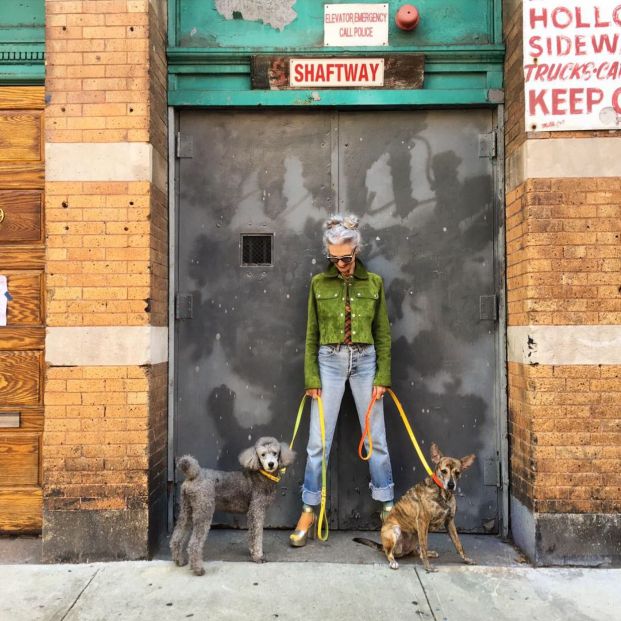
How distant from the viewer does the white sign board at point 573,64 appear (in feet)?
13.4

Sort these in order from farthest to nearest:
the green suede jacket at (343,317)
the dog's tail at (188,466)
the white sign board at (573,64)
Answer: the green suede jacket at (343,317) < the white sign board at (573,64) < the dog's tail at (188,466)

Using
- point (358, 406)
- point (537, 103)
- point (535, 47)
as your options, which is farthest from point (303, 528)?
point (535, 47)

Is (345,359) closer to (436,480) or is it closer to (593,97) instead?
(436,480)

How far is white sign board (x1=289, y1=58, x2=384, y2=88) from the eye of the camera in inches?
181

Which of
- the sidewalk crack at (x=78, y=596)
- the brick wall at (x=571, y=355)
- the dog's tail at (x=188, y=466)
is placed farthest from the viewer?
the brick wall at (x=571, y=355)

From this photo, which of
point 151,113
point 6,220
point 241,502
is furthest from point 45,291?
point 241,502

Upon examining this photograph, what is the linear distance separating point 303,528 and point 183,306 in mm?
1942

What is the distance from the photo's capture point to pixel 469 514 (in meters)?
4.59

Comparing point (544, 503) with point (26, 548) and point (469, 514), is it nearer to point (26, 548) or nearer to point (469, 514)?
point (469, 514)

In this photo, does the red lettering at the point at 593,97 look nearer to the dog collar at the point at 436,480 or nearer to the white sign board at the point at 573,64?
the white sign board at the point at 573,64

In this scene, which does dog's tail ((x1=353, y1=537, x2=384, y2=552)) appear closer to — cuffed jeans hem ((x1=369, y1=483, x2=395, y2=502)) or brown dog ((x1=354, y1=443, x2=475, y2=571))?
brown dog ((x1=354, y1=443, x2=475, y2=571))

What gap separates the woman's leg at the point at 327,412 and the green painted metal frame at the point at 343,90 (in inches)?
79.0

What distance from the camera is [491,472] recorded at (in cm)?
459

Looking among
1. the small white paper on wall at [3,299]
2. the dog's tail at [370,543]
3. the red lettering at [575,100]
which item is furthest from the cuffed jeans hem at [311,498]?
the red lettering at [575,100]
